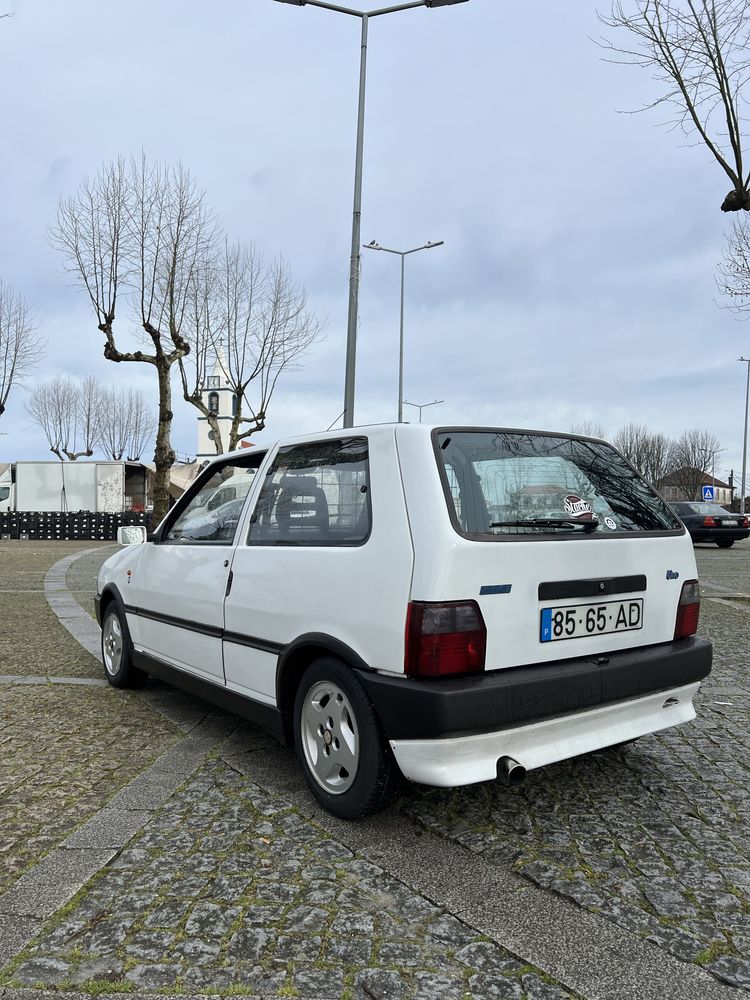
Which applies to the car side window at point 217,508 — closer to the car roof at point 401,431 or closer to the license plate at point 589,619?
the car roof at point 401,431

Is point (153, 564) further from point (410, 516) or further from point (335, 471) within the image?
point (410, 516)

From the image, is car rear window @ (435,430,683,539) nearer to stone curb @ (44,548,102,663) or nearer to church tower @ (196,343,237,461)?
stone curb @ (44,548,102,663)

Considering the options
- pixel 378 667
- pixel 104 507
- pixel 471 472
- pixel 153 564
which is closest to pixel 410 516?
pixel 471 472

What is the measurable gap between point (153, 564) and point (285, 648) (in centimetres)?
167

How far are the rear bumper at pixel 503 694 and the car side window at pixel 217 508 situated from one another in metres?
1.38

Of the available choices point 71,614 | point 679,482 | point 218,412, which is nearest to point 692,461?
point 679,482

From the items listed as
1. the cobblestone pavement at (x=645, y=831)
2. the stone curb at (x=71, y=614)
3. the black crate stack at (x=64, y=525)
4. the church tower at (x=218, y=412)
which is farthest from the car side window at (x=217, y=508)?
the church tower at (x=218, y=412)

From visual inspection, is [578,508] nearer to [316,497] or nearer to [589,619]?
[589,619]

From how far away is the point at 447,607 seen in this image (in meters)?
2.62

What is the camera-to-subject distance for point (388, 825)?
3.04m

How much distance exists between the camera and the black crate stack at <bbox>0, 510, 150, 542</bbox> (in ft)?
92.7

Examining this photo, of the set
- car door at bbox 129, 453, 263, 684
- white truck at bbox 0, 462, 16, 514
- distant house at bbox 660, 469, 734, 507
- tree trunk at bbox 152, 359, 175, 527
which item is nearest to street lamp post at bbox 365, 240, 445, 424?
tree trunk at bbox 152, 359, 175, 527

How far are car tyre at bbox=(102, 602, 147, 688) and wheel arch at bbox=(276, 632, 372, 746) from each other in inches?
80.7

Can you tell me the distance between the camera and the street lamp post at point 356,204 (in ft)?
39.3
